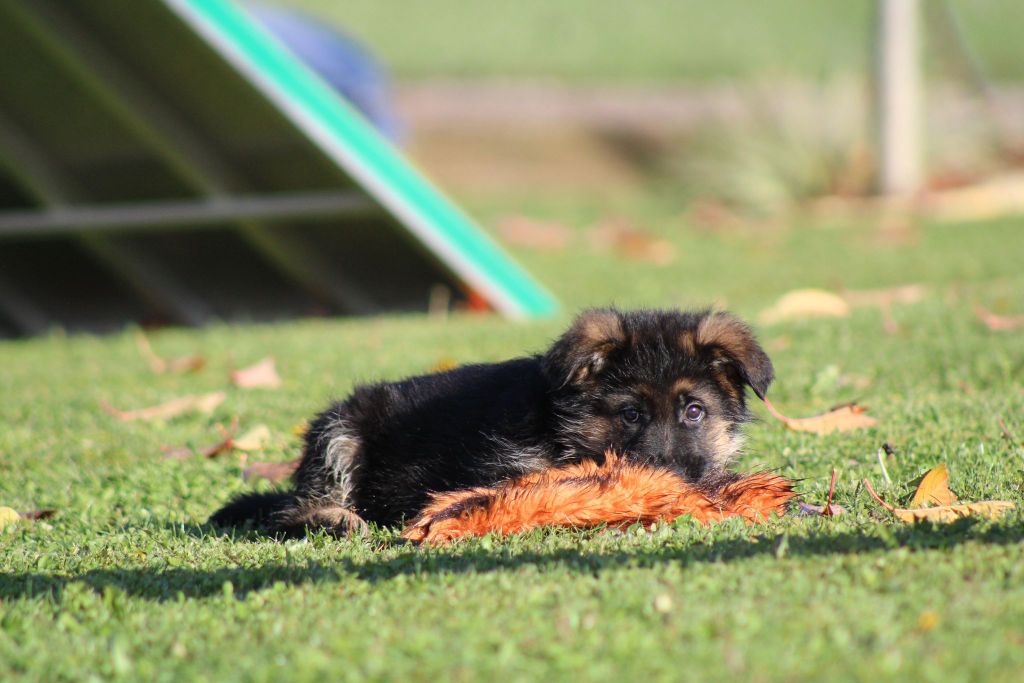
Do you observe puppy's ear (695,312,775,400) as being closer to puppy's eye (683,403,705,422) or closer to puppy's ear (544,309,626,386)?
puppy's eye (683,403,705,422)

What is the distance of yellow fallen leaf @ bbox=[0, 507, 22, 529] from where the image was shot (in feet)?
14.8

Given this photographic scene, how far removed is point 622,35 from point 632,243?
777 inches

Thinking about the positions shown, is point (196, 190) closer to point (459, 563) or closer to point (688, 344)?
point (688, 344)

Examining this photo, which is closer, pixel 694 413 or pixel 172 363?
pixel 694 413

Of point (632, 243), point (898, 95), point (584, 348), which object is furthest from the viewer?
point (898, 95)

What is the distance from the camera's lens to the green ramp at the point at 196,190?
8.61 metres

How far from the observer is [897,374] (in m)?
6.22

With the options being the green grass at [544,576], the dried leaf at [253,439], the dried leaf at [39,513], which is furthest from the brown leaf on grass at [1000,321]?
the dried leaf at [39,513]

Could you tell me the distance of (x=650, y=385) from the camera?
4.31 m

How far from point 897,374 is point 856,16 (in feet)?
88.3

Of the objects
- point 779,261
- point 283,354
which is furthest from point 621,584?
point 779,261

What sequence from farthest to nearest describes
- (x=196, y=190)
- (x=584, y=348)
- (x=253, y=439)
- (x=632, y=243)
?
1. (x=632, y=243)
2. (x=196, y=190)
3. (x=253, y=439)
4. (x=584, y=348)

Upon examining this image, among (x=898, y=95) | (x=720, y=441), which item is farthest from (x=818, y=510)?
(x=898, y=95)

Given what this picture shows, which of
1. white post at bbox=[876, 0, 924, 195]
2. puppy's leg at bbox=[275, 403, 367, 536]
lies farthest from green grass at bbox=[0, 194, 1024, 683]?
white post at bbox=[876, 0, 924, 195]
